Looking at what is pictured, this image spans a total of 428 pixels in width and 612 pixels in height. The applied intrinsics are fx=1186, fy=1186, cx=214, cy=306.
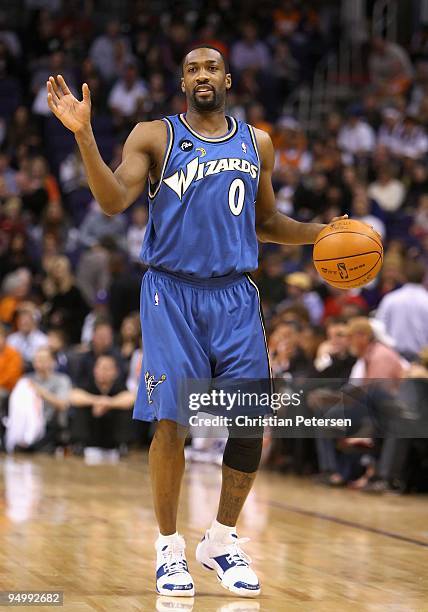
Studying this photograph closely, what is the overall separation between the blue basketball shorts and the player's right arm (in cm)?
42

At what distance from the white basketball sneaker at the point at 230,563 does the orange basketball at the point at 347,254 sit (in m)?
1.16

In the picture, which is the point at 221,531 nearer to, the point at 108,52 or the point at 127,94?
the point at 127,94

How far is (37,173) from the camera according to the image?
14.7 m

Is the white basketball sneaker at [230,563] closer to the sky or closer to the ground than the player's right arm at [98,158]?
closer to the ground

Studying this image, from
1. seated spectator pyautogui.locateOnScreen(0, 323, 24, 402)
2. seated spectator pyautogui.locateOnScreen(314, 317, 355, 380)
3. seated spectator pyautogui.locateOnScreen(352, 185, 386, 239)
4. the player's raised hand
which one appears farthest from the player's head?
seated spectator pyautogui.locateOnScreen(352, 185, 386, 239)

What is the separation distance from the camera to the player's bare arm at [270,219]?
198 inches

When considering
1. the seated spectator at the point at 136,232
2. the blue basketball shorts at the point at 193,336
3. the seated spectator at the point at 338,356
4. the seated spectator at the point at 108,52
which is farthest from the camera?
the seated spectator at the point at 108,52

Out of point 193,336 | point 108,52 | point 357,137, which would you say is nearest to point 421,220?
point 357,137

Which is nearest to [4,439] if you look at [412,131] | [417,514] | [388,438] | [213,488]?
[213,488]

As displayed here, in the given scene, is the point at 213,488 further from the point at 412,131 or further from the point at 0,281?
the point at 412,131

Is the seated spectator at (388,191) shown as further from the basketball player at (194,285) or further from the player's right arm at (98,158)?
the player's right arm at (98,158)

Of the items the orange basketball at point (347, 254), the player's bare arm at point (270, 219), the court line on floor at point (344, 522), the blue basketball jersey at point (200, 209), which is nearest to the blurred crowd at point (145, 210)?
the court line on floor at point (344, 522)

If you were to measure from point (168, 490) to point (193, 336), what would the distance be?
619 mm

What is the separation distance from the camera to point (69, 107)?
4.41 m
